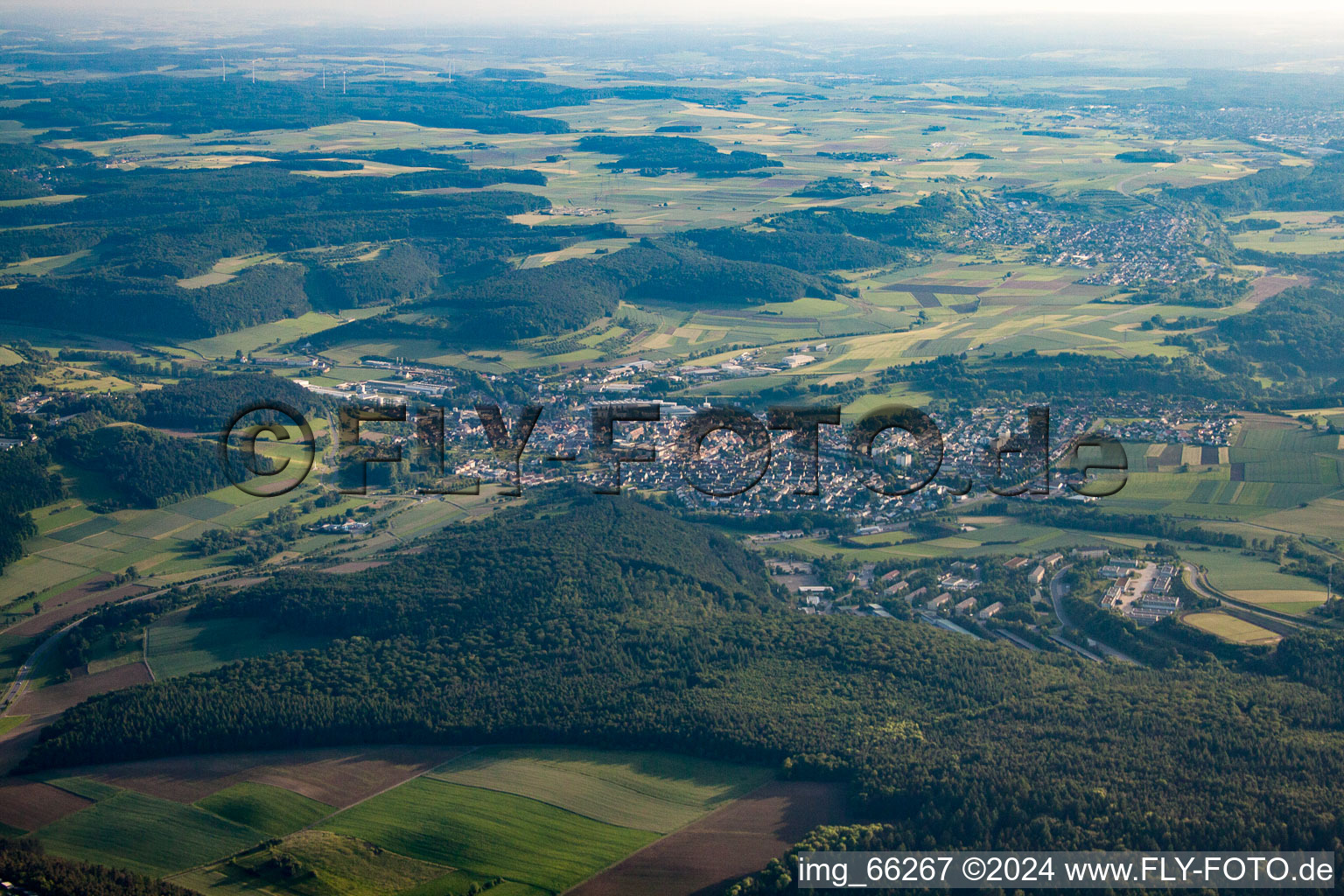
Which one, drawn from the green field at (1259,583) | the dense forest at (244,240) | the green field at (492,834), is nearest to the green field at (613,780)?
the green field at (492,834)

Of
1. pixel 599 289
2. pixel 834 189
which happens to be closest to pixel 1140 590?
pixel 599 289

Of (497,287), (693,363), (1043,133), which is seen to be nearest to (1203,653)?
(693,363)

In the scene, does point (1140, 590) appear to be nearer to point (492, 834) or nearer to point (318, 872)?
point (492, 834)

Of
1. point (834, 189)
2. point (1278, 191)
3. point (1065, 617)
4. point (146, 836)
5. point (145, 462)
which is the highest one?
point (1278, 191)

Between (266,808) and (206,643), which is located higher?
(206,643)

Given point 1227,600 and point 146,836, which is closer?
point 146,836

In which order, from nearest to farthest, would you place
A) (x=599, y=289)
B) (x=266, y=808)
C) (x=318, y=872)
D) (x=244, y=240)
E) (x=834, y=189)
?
(x=318, y=872), (x=266, y=808), (x=599, y=289), (x=244, y=240), (x=834, y=189)

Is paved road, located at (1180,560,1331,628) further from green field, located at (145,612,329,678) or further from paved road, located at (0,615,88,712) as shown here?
paved road, located at (0,615,88,712)

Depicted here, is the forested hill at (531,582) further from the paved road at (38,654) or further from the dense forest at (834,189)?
the dense forest at (834,189)
